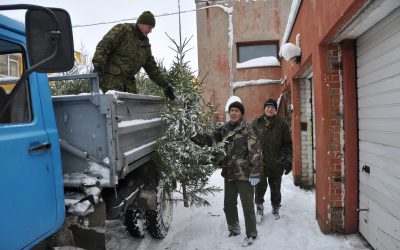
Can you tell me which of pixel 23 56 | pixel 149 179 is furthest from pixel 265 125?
pixel 23 56

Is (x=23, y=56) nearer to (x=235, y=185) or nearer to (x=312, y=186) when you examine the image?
(x=235, y=185)

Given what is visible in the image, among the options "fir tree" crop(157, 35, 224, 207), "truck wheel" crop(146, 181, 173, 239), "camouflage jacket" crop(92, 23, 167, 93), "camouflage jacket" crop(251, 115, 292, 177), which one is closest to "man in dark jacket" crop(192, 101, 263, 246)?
"fir tree" crop(157, 35, 224, 207)

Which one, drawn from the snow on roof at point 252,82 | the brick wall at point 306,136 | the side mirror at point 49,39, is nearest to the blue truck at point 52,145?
the side mirror at point 49,39

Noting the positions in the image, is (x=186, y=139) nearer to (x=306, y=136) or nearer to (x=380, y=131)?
(x=380, y=131)

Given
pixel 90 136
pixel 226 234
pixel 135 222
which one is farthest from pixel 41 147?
pixel 226 234

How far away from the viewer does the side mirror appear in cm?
173

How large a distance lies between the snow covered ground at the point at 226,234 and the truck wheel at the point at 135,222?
0.45 feet

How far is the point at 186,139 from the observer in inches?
190

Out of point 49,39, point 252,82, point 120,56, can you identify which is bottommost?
point 49,39

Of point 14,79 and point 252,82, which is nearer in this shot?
point 14,79

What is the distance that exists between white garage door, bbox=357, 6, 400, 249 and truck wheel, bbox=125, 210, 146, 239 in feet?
8.43

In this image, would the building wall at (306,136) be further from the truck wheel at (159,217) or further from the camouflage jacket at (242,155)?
the truck wheel at (159,217)

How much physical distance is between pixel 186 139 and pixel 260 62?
7.10m

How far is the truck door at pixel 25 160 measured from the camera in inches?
74.7
